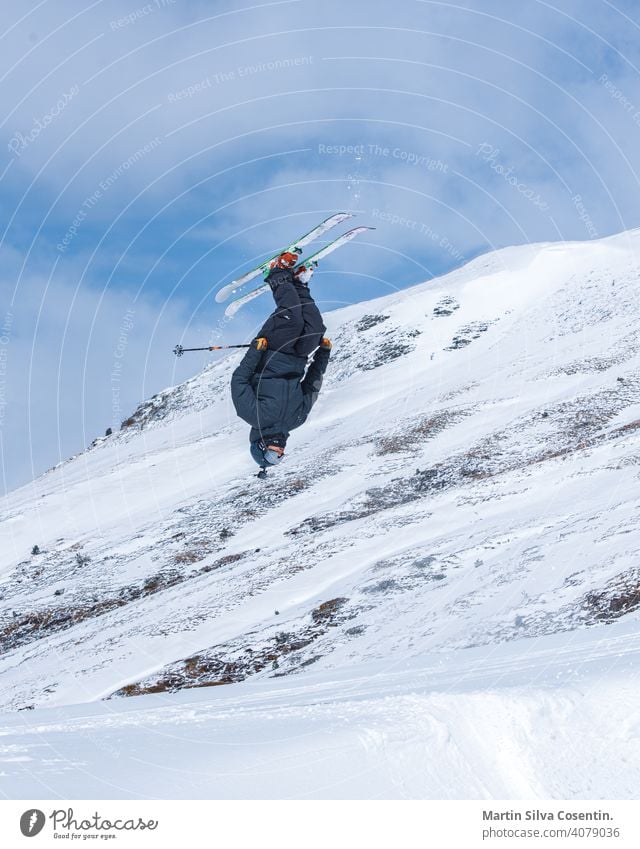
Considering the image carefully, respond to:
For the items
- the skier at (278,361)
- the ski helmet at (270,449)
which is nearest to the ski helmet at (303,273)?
the skier at (278,361)

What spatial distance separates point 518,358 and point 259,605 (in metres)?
32.0

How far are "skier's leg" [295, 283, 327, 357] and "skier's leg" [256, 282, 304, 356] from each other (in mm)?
85

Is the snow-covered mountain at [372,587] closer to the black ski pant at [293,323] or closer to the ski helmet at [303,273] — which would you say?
the black ski pant at [293,323]

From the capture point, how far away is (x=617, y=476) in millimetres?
20422

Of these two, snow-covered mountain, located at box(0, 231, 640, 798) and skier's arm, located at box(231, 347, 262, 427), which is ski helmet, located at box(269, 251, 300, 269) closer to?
skier's arm, located at box(231, 347, 262, 427)

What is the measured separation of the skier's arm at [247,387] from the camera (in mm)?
13773

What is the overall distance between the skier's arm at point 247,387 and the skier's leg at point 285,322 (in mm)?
374

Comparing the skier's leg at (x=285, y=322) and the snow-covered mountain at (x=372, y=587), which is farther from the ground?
the skier's leg at (x=285, y=322)

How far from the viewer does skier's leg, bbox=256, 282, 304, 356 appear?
44.5 feet

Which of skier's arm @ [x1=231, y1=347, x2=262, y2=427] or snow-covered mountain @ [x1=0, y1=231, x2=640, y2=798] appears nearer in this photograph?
snow-covered mountain @ [x1=0, y1=231, x2=640, y2=798]

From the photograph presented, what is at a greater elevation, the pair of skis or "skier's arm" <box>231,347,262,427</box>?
the pair of skis

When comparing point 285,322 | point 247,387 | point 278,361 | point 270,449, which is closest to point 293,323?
point 285,322

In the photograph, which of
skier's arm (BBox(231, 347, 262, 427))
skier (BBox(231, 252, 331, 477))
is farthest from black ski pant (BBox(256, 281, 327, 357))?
skier's arm (BBox(231, 347, 262, 427))

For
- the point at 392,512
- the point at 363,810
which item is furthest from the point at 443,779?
the point at 392,512
